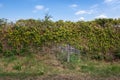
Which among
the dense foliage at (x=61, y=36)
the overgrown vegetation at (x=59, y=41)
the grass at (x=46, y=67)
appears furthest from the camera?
the dense foliage at (x=61, y=36)

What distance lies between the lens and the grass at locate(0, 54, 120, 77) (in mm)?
8969

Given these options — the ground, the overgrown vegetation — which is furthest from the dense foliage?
the ground

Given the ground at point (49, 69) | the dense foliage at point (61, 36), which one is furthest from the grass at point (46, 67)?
the dense foliage at point (61, 36)

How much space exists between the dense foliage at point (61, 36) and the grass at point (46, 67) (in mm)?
651

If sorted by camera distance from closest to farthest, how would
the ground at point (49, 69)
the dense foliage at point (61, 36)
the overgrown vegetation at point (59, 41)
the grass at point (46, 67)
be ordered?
the ground at point (49, 69) → the grass at point (46, 67) → the overgrown vegetation at point (59, 41) → the dense foliage at point (61, 36)

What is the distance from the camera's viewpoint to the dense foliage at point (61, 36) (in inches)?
477

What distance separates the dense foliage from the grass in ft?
2.13

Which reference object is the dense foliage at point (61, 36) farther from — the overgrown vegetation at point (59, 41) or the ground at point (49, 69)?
the ground at point (49, 69)

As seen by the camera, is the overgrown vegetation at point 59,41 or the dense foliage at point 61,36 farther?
the dense foliage at point 61,36

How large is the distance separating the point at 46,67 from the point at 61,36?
2.64 m

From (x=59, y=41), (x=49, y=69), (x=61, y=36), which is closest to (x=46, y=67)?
(x=49, y=69)

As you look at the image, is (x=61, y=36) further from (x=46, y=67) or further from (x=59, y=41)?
(x=46, y=67)

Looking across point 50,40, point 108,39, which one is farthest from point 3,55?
point 108,39

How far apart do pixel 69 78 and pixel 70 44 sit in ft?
14.0
